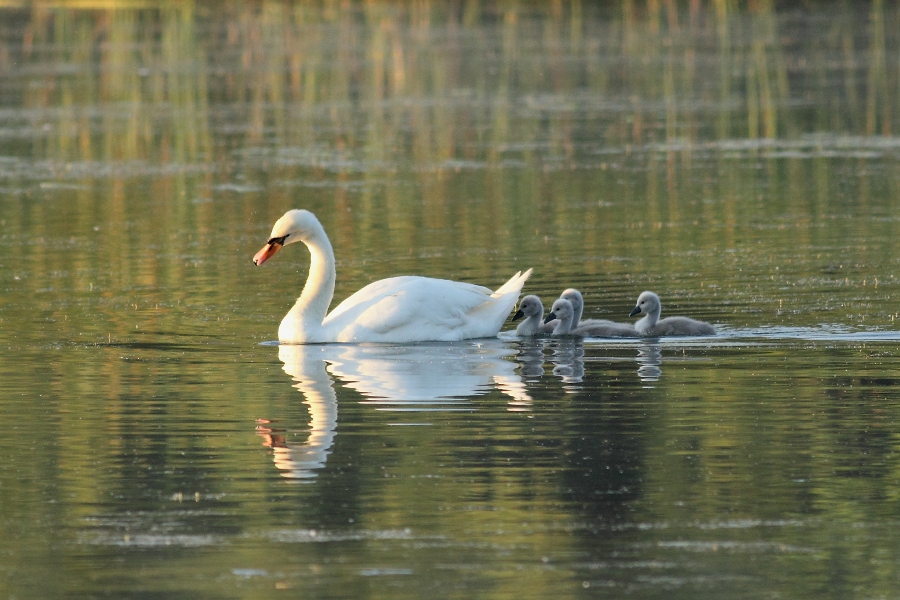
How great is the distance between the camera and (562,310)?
13.1 metres

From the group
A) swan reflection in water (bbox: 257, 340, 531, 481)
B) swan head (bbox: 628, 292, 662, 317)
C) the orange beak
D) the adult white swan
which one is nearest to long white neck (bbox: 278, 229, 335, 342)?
the adult white swan

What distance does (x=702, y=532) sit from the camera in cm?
751

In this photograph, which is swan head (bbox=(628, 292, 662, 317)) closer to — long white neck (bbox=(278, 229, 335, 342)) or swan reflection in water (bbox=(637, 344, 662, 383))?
swan reflection in water (bbox=(637, 344, 662, 383))

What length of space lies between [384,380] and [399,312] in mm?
1502

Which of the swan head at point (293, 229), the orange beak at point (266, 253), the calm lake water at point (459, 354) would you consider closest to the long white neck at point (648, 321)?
the calm lake water at point (459, 354)

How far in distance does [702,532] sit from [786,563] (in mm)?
504

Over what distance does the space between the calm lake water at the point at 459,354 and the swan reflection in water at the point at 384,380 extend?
4cm

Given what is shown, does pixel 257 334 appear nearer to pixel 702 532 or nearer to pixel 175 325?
pixel 175 325

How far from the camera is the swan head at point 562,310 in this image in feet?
42.8

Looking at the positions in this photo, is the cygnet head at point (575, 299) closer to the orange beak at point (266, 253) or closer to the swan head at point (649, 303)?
the swan head at point (649, 303)

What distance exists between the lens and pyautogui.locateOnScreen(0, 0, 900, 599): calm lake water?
734 cm

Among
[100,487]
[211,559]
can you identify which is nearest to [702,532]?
[211,559]

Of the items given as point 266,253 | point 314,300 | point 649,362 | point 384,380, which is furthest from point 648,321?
point 266,253

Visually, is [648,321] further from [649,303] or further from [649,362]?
[649,362]
